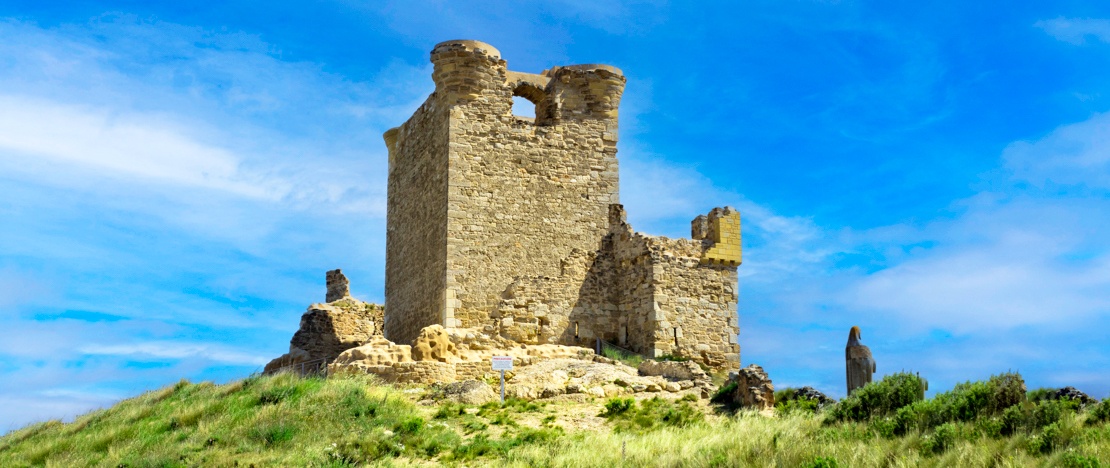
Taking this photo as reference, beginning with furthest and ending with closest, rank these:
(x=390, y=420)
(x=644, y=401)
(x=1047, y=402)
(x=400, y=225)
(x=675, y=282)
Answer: (x=400, y=225), (x=675, y=282), (x=644, y=401), (x=390, y=420), (x=1047, y=402)

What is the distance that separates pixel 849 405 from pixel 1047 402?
2.70 m

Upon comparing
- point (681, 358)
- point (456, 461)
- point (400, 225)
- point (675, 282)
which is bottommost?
point (456, 461)

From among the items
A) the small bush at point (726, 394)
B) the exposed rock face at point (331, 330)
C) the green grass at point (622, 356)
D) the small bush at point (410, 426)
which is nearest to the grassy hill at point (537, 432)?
the small bush at point (410, 426)

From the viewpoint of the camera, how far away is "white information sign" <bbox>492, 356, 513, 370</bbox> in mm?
18109

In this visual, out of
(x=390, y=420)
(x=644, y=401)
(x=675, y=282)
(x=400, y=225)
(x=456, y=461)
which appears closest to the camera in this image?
(x=456, y=461)

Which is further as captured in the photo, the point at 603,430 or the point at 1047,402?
the point at 603,430

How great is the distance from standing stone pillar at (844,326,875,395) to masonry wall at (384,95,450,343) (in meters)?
7.97

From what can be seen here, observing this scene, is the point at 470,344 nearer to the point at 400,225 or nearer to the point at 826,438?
the point at 400,225

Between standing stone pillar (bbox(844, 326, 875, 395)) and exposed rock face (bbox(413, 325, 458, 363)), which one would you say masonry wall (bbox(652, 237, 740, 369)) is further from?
standing stone pillar (bbox(844, 326, 875, 395))

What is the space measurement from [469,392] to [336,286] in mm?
10315

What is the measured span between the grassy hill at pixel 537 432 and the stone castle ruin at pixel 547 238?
371cm

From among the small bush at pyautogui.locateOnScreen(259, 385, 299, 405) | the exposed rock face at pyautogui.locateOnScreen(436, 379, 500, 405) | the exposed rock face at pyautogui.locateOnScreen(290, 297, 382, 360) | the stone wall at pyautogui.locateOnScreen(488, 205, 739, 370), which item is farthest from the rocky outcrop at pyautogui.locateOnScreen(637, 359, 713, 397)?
the exposed rock face at pyautogui.locateOnScreen(290, 297, 382, 360)

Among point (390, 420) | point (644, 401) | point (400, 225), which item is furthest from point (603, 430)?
point (400, 225)

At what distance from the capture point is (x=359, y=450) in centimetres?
1483
